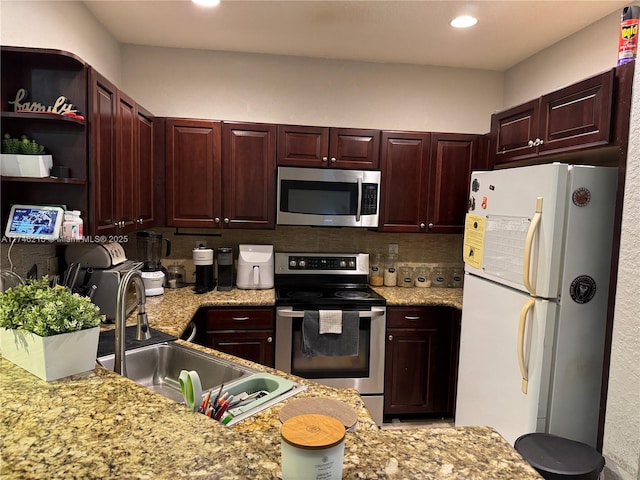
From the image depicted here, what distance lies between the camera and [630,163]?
162 cm

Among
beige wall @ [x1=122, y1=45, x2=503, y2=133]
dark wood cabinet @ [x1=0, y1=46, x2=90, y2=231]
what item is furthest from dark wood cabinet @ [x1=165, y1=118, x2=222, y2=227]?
dark wood cabinet @ [x1=0, y1=46, x2=90, y2=231]

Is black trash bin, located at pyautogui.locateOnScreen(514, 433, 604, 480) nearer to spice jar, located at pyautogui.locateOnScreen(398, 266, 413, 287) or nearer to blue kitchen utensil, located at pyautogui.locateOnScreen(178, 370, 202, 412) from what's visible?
blue kitchen utensil, located at pyautogui.locateOnScreen(178, 370, 202, 412)

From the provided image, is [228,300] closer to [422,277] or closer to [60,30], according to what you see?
[422,277]

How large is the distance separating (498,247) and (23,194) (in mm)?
2265

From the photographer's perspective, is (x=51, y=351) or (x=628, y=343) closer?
(x=51, y=351)

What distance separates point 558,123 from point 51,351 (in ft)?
7.98

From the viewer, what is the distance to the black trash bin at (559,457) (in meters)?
1.60

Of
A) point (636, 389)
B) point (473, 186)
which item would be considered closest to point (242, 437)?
point (636, 389)

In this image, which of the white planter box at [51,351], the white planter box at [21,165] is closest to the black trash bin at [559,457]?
the white planter box at [51,351]

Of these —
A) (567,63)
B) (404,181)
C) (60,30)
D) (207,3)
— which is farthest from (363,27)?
(60,30)

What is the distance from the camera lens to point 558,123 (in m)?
2.22

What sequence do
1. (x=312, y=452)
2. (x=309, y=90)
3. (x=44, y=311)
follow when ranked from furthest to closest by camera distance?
(x=309, y=90) → (x=44, y=311) → (x=312, y=452)

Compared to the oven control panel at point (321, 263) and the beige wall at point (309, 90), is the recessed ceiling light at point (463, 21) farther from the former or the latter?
the oven control panel at point (321, 263)

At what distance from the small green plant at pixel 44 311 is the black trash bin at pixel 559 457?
67.2 inches
